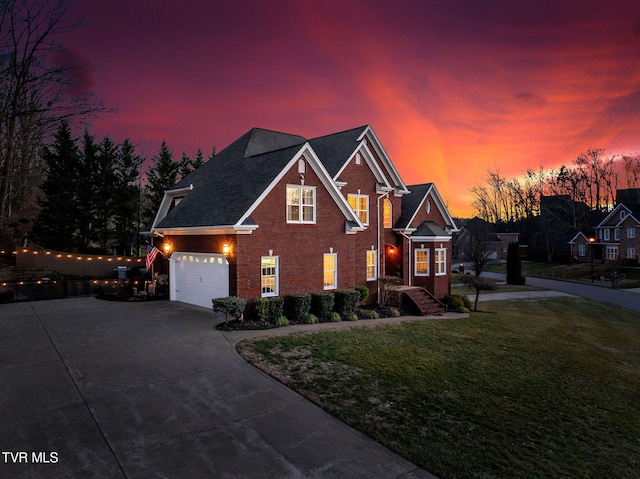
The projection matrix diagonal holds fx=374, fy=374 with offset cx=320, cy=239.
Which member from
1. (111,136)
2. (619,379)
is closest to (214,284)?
(619,379)

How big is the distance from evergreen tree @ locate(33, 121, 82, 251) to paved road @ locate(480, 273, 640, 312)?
46849mm

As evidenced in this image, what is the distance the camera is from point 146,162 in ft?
143

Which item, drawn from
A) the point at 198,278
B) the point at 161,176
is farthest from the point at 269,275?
the point at 161,176

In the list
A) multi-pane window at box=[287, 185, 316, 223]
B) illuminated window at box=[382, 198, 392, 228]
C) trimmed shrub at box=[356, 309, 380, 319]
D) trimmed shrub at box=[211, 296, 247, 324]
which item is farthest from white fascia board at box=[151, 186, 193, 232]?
illuminated window at box=[382, 198, 392, 228]

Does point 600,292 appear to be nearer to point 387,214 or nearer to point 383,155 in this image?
point 387,214

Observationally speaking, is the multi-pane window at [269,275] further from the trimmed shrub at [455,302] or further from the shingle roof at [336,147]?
the trimmed shrub at [455,302]

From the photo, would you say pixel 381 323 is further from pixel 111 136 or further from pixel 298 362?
pixel 111 136

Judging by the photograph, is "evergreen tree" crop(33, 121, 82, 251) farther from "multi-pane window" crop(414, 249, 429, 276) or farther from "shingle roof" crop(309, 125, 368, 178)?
"multi-pane window" crop(414, 249, 429, 276)

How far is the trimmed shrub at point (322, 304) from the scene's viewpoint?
16.5 meters

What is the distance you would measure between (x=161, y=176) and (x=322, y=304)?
3291 centimetres

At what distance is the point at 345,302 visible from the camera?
17422mm

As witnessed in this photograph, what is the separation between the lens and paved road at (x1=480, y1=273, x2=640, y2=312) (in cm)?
2909

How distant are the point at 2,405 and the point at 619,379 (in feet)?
52.2

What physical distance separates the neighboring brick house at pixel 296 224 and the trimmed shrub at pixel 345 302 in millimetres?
943
